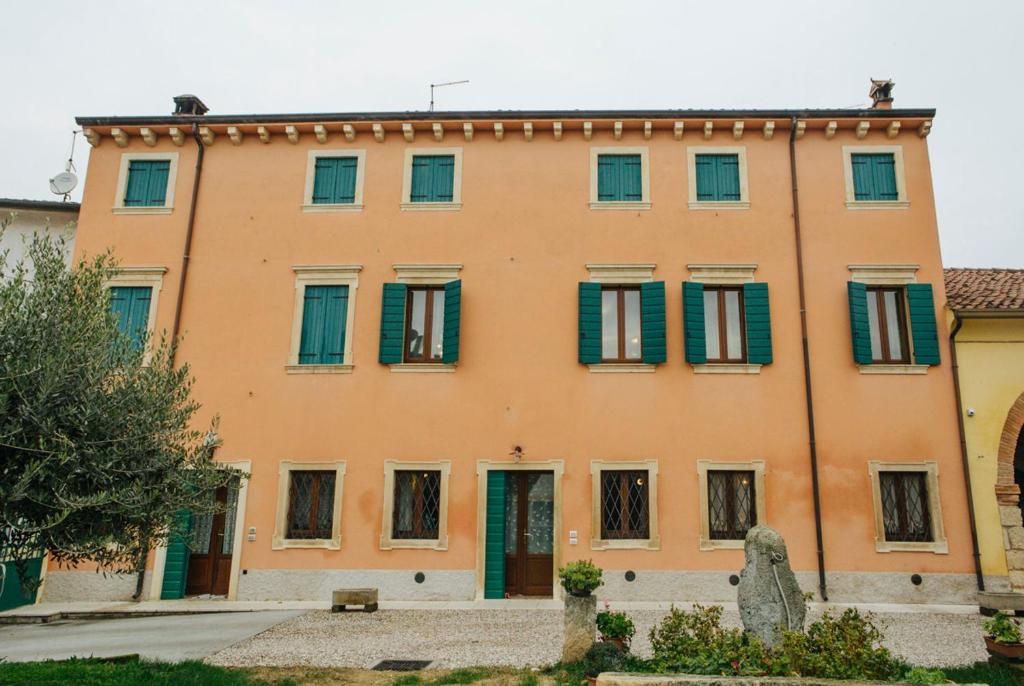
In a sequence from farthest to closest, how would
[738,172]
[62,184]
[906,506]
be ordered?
[62,184]
[738,172]
[906,506]

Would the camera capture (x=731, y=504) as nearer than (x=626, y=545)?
No

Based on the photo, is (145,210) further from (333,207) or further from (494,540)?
(494,540)

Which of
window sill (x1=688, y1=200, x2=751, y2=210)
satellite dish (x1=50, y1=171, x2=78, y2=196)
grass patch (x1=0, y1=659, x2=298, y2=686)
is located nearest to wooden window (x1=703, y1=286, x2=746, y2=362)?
window sill (x1=688, y1=200, x2=751, y2=210)

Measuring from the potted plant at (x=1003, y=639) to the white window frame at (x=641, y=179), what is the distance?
348 inches

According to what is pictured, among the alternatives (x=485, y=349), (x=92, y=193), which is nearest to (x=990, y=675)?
(x=485, y=349)

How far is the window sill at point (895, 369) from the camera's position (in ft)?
41.3

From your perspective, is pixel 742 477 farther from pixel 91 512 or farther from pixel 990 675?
pixel 91 512

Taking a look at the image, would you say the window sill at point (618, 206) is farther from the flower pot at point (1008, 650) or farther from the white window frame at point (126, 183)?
the flower pot at point (1008, 650)

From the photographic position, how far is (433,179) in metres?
13.9

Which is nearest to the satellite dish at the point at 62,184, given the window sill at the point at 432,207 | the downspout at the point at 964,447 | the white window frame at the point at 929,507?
the window sill at the point at 432,207

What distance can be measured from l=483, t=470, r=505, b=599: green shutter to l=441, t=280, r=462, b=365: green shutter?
238 cm

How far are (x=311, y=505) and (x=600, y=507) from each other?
5.51m

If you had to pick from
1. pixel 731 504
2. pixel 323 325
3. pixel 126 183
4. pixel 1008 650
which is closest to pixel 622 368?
pixel 731 504

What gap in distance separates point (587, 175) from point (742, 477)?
22.1ft
